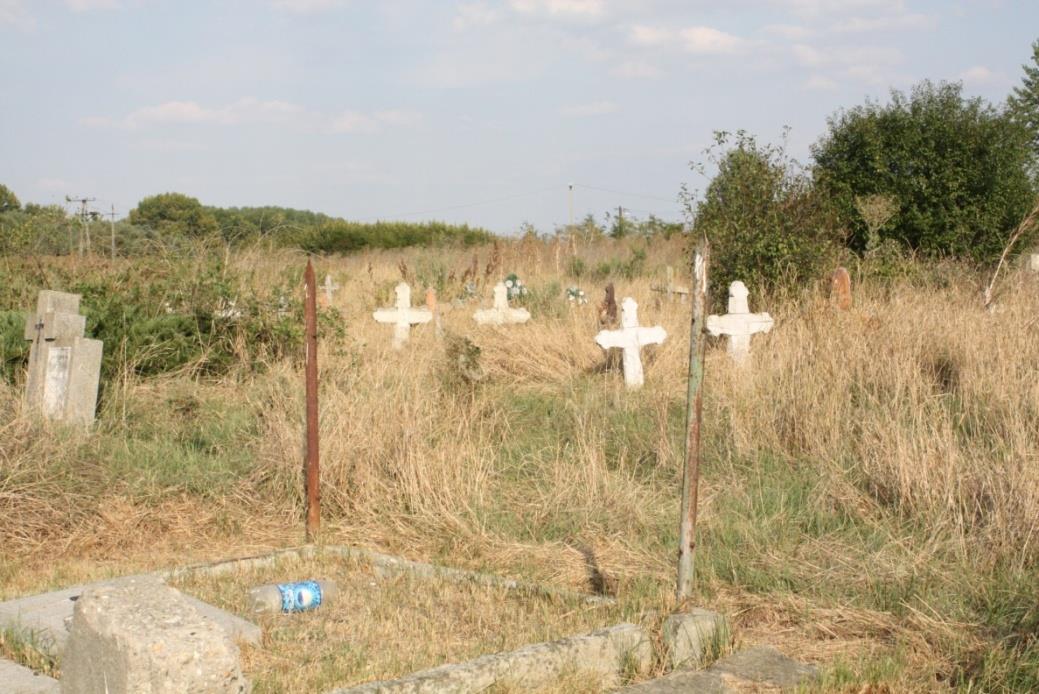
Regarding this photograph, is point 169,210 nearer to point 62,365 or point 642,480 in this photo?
point 62,365

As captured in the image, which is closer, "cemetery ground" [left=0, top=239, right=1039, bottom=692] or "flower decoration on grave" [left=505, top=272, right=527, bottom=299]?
"cemetery ground" [left=0, top=239, right=1039, bottom=692]

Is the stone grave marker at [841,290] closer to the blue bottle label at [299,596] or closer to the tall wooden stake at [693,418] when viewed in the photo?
the tall wooden stake at [693,418]

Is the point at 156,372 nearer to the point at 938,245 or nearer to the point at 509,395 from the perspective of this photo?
the point at 509,395

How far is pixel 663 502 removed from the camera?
→ 6.70 metres

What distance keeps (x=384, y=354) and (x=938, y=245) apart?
9286 mm

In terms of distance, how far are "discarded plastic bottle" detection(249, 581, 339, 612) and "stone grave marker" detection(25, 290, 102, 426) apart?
3.62 meters

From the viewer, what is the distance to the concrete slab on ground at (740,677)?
13.5 ft

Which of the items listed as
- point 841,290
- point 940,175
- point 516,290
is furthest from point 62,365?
point 940,175

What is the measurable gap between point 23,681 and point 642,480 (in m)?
3.99

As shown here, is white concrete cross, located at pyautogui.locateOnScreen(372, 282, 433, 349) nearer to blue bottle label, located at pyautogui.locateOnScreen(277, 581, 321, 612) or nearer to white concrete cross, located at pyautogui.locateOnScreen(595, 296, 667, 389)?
white concrete cross, located at pyautogui.locateOnScreen(595, 296, 667, 389)

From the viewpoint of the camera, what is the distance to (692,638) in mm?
4480

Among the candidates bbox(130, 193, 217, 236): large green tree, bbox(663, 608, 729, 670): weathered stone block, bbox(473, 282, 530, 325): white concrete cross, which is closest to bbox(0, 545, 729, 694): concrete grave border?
bbox(663, 608, 729, 670): weathered stone block

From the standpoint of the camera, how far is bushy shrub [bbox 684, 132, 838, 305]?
481 inches

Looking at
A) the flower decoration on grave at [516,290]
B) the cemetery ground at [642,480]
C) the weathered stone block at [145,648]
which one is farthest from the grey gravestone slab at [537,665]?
the flower decoration on grave at [516,290]
